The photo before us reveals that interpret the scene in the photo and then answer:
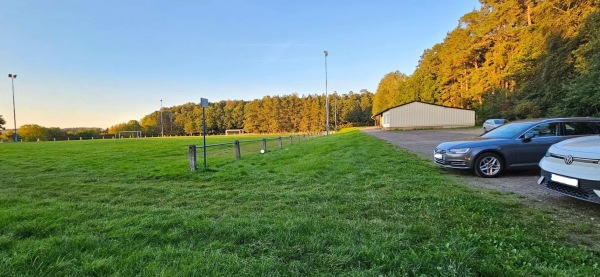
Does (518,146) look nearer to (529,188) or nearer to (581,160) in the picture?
(529,188)

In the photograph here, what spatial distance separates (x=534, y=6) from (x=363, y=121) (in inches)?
2519

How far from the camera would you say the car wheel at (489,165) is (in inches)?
271

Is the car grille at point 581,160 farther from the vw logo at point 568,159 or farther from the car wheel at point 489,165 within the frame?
the car wheel at point 489,165

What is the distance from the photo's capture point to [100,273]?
2.39m

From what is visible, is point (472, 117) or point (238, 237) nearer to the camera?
point (238, 237)

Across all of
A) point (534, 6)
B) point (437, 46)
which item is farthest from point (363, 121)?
point (534, 6)

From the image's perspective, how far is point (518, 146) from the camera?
22.5 ft

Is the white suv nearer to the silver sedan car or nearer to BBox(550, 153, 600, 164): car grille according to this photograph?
BBox(550, 153, 600, 164): car grille

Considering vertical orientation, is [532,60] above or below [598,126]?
above

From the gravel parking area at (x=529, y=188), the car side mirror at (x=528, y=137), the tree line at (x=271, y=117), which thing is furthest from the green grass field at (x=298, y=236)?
the tree line at (x=271, y=117)

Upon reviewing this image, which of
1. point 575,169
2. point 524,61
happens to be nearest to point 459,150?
point 575,169

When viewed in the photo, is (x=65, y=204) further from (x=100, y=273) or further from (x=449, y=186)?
(x=449, y=186)

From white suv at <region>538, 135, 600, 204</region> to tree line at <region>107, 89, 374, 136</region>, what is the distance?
85.6 m

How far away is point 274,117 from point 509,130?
3642 inches
